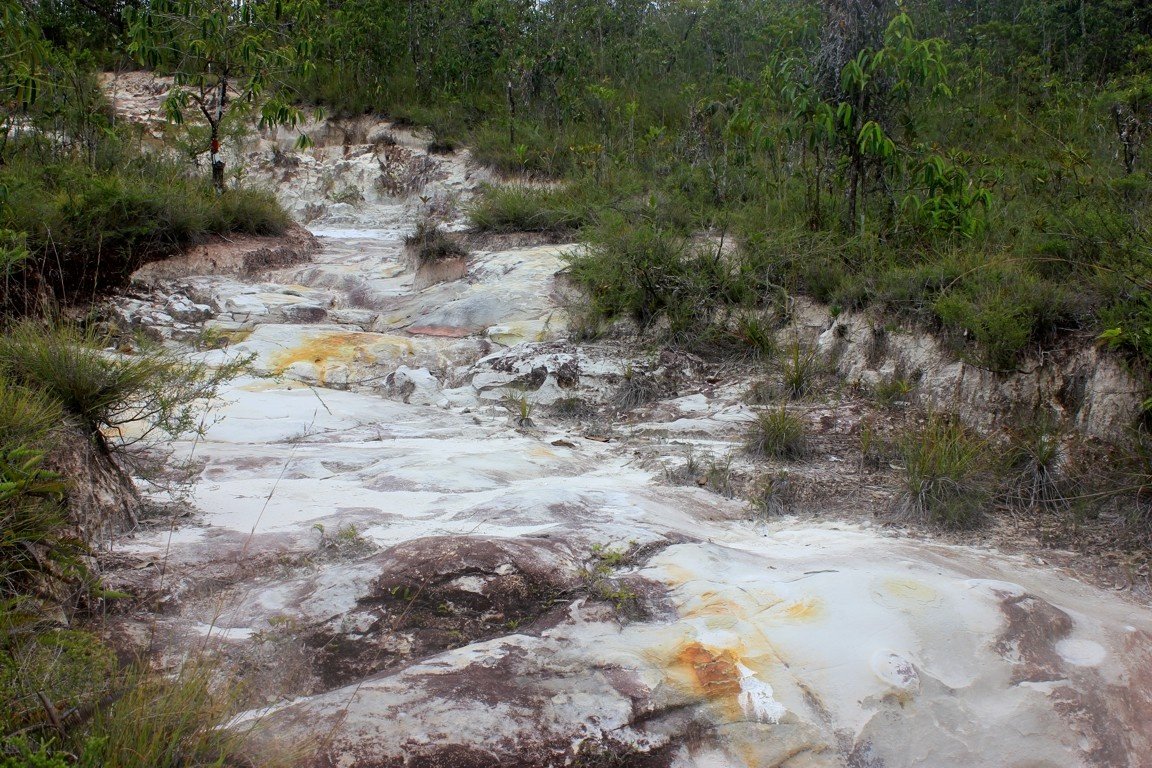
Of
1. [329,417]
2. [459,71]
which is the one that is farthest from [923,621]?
[459,71]

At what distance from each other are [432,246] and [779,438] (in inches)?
198

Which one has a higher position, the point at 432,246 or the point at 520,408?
the point at 432,246

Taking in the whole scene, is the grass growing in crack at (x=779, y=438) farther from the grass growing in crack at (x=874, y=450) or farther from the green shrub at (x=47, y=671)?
the green shrub at (x=47, y=671)

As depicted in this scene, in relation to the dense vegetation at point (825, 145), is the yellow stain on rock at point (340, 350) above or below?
below

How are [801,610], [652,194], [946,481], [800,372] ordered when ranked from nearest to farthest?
[801,610]
[946,481]
[800,372]
[652,194]

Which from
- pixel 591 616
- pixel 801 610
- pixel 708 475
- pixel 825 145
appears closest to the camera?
pixel 591 616

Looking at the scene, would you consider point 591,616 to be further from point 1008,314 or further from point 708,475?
point 1008,314

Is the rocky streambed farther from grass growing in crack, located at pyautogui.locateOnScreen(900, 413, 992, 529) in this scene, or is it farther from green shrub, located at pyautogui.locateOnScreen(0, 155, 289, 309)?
green shrub, located at pyautogui.locateOnScreen(0, 155, 289, 309)

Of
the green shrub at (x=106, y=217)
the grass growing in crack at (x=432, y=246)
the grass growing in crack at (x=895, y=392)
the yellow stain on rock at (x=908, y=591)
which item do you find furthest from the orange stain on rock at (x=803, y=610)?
the grass growing in crack at (x=432, y=246)

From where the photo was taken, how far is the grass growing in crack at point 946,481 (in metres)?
4.05

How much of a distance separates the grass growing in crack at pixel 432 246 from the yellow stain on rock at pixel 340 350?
201cm

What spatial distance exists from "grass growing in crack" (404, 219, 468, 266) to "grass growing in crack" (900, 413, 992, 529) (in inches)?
220

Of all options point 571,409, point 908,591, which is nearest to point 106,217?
point 571,409

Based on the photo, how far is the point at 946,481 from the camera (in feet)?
13.5
